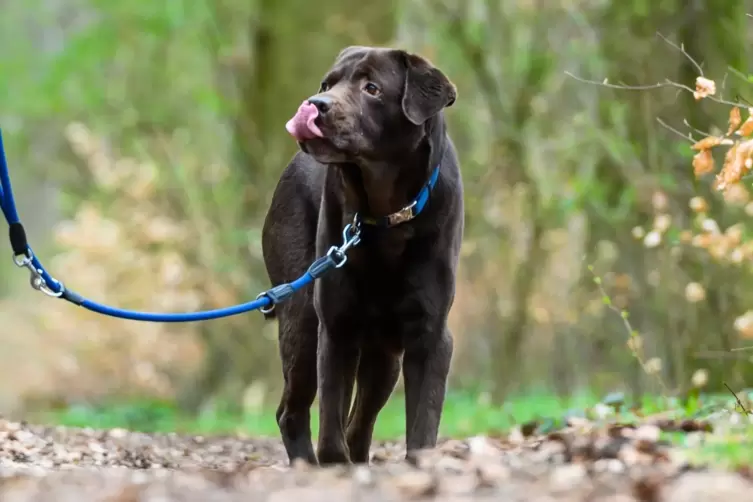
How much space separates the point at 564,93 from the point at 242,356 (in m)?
4.74

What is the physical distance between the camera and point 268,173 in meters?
11.8

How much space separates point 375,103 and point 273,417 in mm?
6811

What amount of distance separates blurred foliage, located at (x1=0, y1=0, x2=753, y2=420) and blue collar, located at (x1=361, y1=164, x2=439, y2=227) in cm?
460

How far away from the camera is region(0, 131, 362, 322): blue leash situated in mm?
4430

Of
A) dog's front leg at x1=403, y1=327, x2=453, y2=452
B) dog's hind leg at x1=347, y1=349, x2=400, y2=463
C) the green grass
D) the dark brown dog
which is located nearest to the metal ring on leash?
the dark brown dog

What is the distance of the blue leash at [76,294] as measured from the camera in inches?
174

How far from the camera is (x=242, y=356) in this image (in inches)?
495

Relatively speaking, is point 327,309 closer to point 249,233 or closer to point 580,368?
point 249,233

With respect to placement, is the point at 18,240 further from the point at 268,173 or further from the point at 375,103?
the point at 268,173

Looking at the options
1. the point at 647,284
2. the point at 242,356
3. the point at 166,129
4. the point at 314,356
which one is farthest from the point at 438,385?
the point at 166,129

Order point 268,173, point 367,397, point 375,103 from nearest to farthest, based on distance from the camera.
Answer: point 375,103 < point 367,397 < point 268,173

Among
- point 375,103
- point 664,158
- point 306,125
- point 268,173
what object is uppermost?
point 268,173

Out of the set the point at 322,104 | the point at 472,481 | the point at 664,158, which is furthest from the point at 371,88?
the point at 664,158

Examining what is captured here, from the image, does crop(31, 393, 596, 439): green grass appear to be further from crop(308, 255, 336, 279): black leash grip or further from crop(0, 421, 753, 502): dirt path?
Answer: crop(0, 421, 753, 502): dirt path
